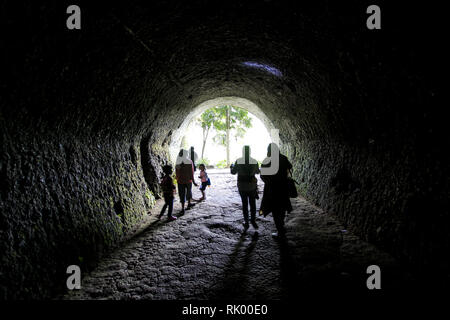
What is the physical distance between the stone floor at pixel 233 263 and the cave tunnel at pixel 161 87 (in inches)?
17.0

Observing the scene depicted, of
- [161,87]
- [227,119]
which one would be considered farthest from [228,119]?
[161,87]

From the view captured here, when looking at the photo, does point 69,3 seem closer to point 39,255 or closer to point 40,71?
point 40,71

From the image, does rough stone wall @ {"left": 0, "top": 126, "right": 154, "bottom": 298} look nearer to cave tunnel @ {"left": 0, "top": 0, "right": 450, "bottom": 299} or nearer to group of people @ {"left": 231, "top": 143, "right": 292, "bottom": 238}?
cave tunnel @ {"left": 0, "top": 0, "right": 450, "bottom": 299}

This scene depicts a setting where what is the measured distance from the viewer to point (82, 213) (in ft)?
12.3

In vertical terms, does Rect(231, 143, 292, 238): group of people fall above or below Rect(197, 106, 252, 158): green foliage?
below

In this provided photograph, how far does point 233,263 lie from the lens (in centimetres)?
355

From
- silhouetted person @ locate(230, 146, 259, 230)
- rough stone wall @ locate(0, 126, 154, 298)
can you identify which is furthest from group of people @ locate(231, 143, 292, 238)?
rough stone wall @ locate(0, 126, 154, 298)

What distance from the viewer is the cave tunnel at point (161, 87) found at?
238cm

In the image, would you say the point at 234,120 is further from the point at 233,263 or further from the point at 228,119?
the point at 233,263

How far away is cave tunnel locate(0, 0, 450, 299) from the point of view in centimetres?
238

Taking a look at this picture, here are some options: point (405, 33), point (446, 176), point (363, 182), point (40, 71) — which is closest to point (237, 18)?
point (405, 33)

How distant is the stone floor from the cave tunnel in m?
0.43

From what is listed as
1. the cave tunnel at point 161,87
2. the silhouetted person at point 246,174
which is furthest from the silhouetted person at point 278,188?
the cave tunnel at point 161,87

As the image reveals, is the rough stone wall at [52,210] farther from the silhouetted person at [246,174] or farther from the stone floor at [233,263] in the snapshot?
the silhouetted person at [246,174]
